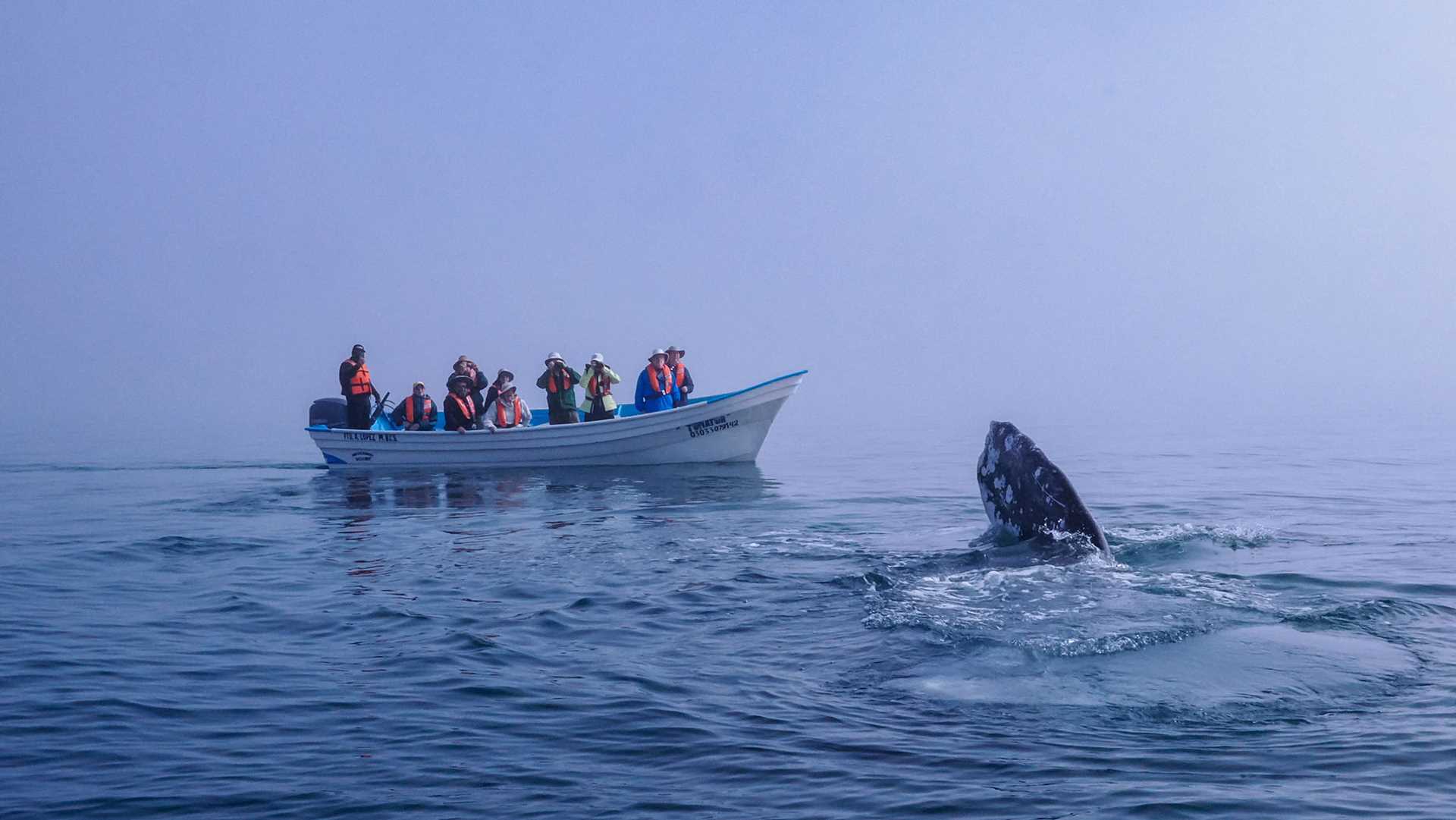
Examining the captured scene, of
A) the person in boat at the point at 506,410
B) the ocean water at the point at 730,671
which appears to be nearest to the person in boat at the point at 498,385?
the person in boat at the point at 506,410

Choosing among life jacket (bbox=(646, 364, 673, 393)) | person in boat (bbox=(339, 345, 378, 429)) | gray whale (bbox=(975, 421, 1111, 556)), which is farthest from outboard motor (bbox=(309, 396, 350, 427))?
gray whale (bbox=(975, 421, 1111, 556))

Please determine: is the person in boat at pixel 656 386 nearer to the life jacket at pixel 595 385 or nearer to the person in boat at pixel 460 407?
the life jacket at pixel 595 385

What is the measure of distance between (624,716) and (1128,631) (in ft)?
11.4

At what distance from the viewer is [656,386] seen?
26297 millimetres

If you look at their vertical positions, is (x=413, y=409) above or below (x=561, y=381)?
below

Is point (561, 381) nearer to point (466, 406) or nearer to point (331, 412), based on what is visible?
point (466, 406)

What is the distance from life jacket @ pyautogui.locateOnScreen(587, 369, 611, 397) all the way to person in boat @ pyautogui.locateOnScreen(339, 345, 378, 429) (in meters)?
4.80

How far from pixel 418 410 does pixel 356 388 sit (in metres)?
1.43

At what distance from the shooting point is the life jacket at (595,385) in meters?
26.4

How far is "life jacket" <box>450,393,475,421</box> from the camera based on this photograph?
Answer: 1009 inches

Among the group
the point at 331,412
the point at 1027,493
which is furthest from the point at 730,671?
the point at 331,412

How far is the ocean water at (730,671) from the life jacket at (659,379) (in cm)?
1040

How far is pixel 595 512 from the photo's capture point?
57.9 feet

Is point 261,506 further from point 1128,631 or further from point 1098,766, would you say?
point 1098,766
